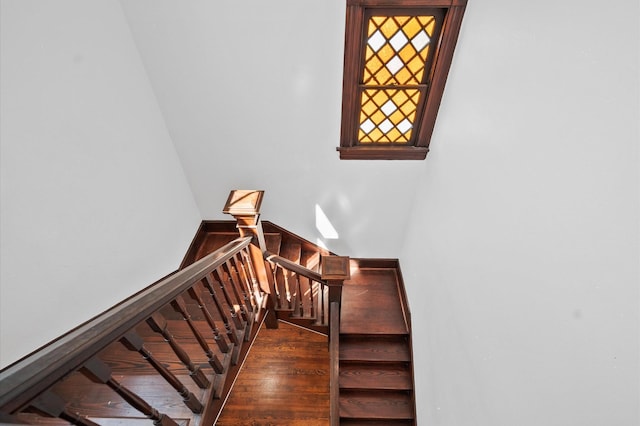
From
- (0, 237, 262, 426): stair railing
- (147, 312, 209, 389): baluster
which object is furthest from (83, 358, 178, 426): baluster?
(147, 312, 209, 389): baluster

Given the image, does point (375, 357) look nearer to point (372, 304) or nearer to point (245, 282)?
point (372, 304)

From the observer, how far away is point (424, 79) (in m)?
2.34

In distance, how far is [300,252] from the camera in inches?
145

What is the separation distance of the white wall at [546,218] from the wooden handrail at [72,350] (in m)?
1.38

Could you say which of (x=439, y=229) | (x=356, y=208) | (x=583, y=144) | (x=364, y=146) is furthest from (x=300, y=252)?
(x=583, y=144)

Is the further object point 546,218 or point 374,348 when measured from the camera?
point 374,348

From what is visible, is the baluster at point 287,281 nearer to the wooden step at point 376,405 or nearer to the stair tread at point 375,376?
the stair tread at point 375,376

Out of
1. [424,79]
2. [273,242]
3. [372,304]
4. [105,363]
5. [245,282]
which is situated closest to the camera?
Result: [105,363]

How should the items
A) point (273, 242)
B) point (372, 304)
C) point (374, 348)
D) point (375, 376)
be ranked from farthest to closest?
1. point (273, 242)
2. point (372, 304)
3. point (374, 348)
4. point (375, 376)

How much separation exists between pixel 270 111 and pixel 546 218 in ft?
7.36

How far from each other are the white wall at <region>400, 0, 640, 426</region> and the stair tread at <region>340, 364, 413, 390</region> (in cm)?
112

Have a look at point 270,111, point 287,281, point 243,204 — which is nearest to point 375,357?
point 287,281

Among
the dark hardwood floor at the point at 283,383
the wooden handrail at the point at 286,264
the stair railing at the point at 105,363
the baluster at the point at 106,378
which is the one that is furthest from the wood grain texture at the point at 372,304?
the baluster at the point at 106,378

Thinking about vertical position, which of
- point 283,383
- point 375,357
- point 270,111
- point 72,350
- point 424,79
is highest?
point 424,79
